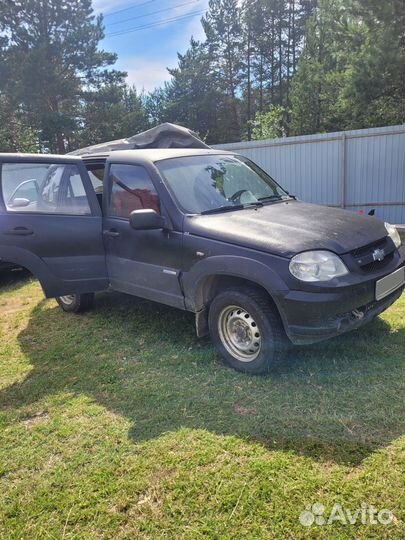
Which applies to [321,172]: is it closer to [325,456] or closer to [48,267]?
[48,267]

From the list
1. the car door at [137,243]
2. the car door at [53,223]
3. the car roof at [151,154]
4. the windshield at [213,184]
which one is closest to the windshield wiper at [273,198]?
the windshield at [213,184]

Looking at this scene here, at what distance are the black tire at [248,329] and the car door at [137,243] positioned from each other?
0.46m

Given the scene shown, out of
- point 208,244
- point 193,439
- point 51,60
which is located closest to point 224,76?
point 51,60

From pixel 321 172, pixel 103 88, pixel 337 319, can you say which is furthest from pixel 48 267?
pixel 103 88

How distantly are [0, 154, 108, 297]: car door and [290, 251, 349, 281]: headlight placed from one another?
7.42 feet

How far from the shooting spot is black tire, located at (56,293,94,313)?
5.25m

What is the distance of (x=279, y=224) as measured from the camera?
3510mm

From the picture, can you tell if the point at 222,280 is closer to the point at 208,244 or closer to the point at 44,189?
the point at 208,244

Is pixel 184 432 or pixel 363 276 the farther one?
pixel 363 276

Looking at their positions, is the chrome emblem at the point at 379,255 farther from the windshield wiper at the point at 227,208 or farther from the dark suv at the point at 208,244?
the windshield wiper at the point at 227,208

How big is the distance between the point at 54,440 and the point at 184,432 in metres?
0.90

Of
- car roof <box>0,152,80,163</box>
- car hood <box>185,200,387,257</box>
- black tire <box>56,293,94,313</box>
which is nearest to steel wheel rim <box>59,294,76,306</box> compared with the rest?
black tire <box>56,293,94,313</box>

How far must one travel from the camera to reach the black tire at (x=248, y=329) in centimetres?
334

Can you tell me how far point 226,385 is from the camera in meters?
3.42
